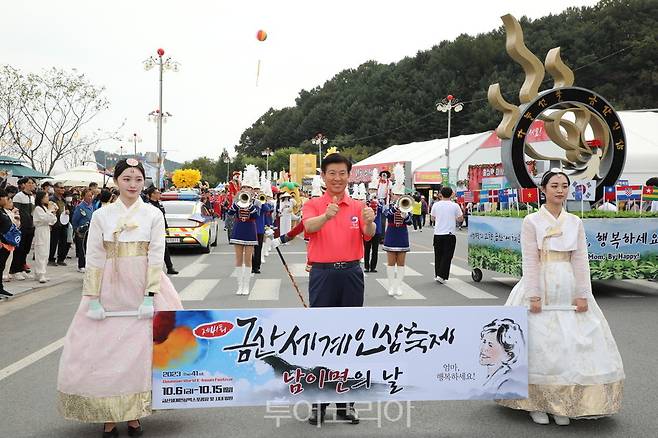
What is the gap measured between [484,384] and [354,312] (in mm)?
1077

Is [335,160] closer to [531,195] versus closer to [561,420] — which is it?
[561,420]

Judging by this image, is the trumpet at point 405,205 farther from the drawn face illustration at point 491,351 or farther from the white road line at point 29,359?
the drawn face illustration at point 491,351

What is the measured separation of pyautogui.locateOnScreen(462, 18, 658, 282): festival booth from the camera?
11.8 meters

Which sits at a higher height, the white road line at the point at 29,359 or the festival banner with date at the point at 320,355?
the festival banner with date at the point at 320,355

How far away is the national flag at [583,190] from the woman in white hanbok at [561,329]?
8.28 meters

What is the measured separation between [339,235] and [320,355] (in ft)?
2.94

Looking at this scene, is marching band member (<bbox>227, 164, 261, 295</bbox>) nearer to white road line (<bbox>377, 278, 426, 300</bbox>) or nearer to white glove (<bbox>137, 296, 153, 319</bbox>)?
white road line (<bbox>377, 278, 426, 300</bbox>)

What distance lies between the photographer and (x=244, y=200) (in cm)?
1246

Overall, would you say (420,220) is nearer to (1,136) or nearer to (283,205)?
(283,205)

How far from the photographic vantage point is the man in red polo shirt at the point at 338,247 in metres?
5.11

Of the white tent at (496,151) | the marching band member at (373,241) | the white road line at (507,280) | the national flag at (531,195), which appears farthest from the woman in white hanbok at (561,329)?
the white tent at (496,151)

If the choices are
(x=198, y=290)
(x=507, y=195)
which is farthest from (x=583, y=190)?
(x=198, y=290)

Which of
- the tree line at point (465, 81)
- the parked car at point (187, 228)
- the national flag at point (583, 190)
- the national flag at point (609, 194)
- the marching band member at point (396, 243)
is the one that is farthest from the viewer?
the tree line at point (465, 81)

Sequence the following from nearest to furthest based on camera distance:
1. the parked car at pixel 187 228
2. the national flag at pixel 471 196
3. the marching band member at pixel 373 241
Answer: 1. the marching band member at pixel 373 241
2. the parked car at pixel 187 228
3. the national flag at pixel 471 196
